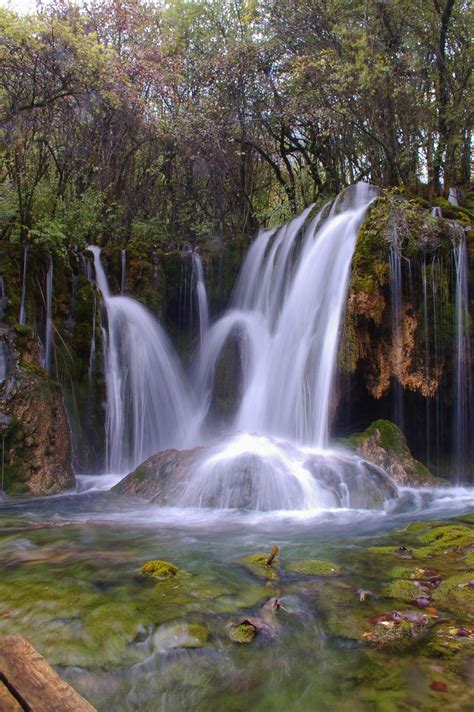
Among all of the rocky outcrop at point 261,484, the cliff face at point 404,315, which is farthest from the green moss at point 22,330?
the cliff face at point 404,315

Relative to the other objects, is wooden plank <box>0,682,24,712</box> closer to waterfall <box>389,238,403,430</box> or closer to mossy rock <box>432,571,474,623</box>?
mossy rock <box>432,571,474,623</box>

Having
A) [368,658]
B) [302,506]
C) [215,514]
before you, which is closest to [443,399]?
[302,506]

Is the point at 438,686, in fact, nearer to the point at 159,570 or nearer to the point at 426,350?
the point at 159,570

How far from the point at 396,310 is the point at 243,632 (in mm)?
8002

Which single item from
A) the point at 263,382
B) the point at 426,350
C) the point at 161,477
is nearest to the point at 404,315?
the point at 426,350

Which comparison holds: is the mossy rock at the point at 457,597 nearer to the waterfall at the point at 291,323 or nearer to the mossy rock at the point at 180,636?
the mossy rock at the point at 180,636

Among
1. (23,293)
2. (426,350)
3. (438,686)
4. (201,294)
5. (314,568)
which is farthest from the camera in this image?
(201,294)

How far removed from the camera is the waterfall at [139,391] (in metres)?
11.9

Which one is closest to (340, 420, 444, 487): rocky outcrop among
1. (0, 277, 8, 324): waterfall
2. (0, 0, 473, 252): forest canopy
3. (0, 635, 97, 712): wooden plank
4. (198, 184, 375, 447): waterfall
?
(198, 184, 375, 447): waterfall

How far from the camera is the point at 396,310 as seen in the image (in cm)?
1033

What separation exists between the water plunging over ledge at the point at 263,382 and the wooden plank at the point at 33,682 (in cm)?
578

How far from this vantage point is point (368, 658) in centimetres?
306

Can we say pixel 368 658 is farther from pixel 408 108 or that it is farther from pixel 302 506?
pixel 408 108

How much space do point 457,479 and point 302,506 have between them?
429 cm
